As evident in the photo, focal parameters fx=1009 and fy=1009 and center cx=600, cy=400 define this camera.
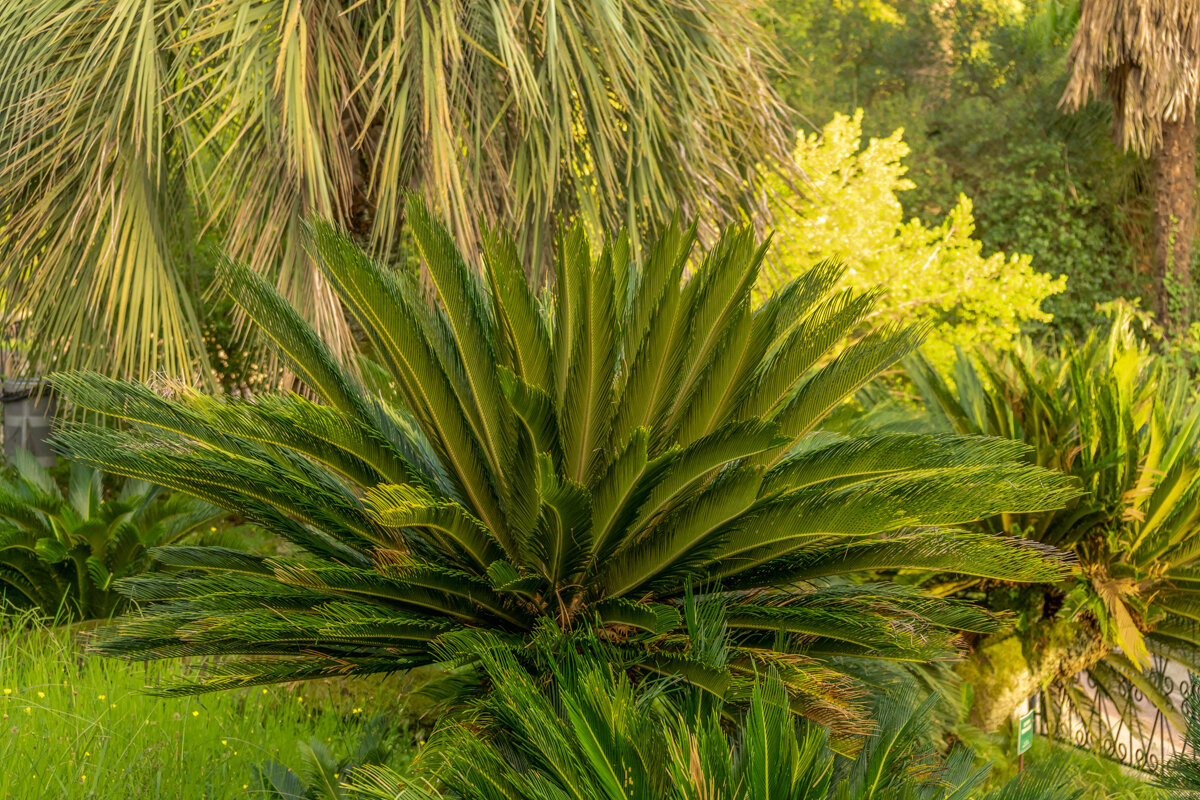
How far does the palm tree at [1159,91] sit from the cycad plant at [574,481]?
1041 cm

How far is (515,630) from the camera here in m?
3.05

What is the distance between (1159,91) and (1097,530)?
9167 mm

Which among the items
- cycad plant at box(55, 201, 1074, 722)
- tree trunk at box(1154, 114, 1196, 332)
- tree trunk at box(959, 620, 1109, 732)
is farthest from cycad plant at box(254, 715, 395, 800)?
tree trunk at box(1154, 114, 1196, 332)

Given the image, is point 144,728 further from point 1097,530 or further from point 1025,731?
point 1097,530

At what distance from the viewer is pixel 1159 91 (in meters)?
11.5

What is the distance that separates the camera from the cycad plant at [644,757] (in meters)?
1.96

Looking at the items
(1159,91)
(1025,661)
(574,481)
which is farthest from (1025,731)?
(1159,91)

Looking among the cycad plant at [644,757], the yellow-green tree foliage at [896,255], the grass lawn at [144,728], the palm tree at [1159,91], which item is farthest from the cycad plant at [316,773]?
the palm tree at [1159,91]

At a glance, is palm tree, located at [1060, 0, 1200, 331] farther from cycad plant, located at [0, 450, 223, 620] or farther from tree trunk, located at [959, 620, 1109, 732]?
cycad plant, located at [0, 450, 223, 620]

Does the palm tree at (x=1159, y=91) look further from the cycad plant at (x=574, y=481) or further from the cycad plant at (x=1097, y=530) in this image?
the cycad plant at (x=574, y=481)

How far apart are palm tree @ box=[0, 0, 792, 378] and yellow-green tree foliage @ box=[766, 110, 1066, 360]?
4671 millimetres

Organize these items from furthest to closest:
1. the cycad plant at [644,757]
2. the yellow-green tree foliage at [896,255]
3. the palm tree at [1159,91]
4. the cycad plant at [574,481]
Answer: the palm tree at [1159,91], the yellow-green tree foliage at [896,255], the cycad plant at [574,481], the cycad plant at [644,757]

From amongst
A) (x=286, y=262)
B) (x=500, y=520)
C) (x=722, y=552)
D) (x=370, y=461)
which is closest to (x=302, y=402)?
(x=370, y=461)

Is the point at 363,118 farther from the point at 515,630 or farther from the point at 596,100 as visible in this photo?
the point at 515,630
